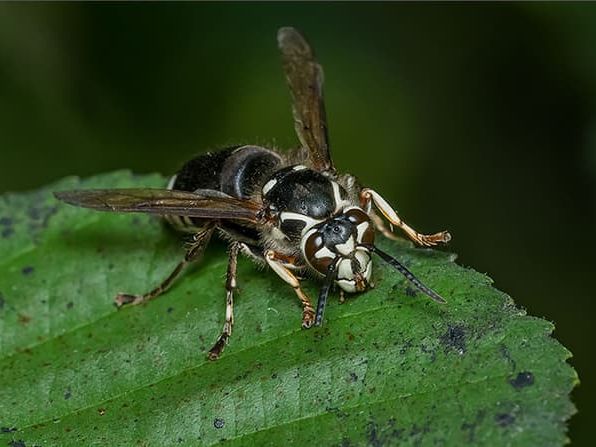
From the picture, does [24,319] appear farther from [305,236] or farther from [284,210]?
[305,236]

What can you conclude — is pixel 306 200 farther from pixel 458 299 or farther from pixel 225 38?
pixel 225 38

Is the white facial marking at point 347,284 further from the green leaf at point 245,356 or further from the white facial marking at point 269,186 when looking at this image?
the white facial marking at point 269,186

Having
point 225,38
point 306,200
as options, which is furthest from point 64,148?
point 306,200

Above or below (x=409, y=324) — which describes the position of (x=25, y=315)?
below

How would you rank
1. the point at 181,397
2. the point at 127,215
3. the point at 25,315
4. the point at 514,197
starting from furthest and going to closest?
1. the point at 514,197
2. the point at 127,215
3. the point at 25,315
4. the point at 181,397

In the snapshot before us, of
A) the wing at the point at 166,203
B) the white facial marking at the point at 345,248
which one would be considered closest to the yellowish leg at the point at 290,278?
the wing at the point at 166,203

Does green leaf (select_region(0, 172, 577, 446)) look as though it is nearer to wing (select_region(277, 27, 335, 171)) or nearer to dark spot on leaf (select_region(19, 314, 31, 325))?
dark spot on leaf (select_region(19, 314, 31, 325))

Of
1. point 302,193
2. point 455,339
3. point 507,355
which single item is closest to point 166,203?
point 302,193
